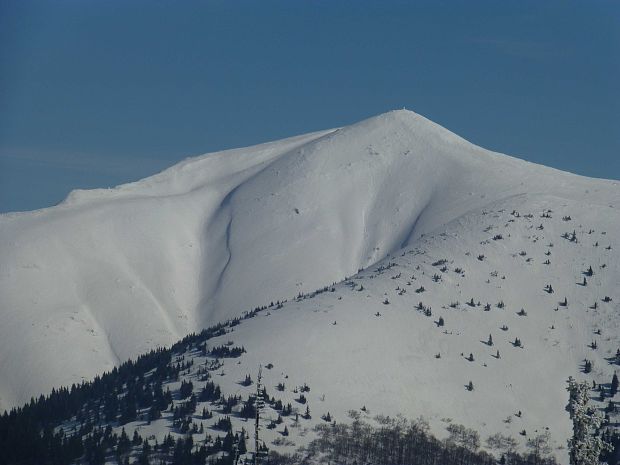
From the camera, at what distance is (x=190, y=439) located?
182m

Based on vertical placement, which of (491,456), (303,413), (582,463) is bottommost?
(582,463)

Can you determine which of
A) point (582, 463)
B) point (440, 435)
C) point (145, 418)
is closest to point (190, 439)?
point (145, 418)

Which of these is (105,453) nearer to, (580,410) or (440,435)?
(440,435)

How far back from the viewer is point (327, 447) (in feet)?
607

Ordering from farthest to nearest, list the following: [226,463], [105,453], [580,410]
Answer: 1. [105,453]
2. [226,463]
3. [580,410]

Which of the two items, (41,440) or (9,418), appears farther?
(9,418)

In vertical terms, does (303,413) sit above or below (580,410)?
above

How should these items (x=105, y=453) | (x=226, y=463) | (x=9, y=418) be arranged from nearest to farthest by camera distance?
(x=226, y=463), (x=105, y=453), (x=9, y=418)

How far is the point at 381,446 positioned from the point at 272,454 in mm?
21238

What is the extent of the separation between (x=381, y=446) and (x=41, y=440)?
204ft

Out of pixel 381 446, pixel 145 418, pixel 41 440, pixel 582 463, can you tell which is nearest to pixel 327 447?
pixel 381 446

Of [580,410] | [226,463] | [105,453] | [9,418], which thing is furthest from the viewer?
[9,418]

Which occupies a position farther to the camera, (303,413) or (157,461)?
(303,413)

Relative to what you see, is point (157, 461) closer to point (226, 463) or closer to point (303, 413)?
point (226, 463)
